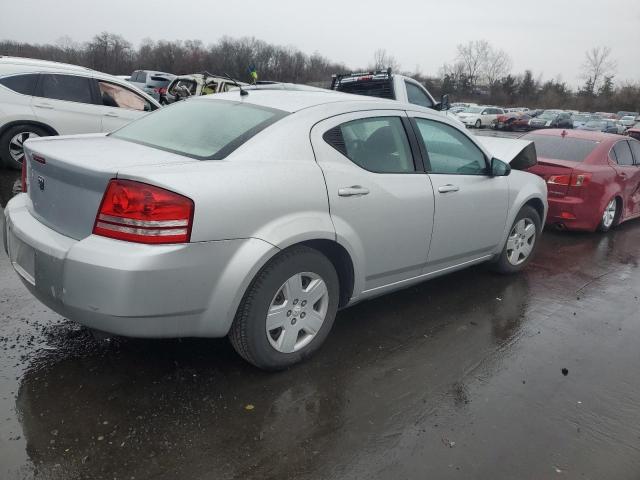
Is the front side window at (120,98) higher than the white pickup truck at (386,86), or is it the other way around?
the white pickup truck at (386,86)

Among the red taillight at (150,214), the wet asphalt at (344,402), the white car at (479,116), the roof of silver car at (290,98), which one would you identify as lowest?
the wet asphalt at (344,402)

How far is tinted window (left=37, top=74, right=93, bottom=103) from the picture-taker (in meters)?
8.23

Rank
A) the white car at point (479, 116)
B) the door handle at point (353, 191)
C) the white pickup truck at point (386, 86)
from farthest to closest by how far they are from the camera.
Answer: the white car at point (479, 116)
the white pickup truck at point (386, 86)
the door handle at point (353, 191)

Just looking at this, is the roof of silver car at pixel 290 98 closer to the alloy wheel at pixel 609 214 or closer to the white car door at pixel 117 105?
Result: the alloy wheel at pixel 609 214

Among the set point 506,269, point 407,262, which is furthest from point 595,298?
point 407,262

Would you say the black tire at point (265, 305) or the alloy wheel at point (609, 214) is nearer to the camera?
the black tire at point (265, 305)

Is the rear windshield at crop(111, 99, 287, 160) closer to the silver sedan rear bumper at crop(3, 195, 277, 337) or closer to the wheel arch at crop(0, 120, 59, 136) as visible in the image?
the silver sedan rear bumper at crop(3, 195, 277, 337)

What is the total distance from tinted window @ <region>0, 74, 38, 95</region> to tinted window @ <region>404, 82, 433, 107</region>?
6.44 metres

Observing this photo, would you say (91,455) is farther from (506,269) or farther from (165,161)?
(506,269)

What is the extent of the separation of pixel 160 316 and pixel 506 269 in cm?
363

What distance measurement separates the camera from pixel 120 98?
879 cm

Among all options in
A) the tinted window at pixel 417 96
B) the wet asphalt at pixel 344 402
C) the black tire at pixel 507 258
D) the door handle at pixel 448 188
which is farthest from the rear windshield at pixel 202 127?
the tinted window at pixel 417 96

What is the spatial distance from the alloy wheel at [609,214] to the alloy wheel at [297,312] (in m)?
5.77

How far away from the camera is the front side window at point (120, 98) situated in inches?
342
